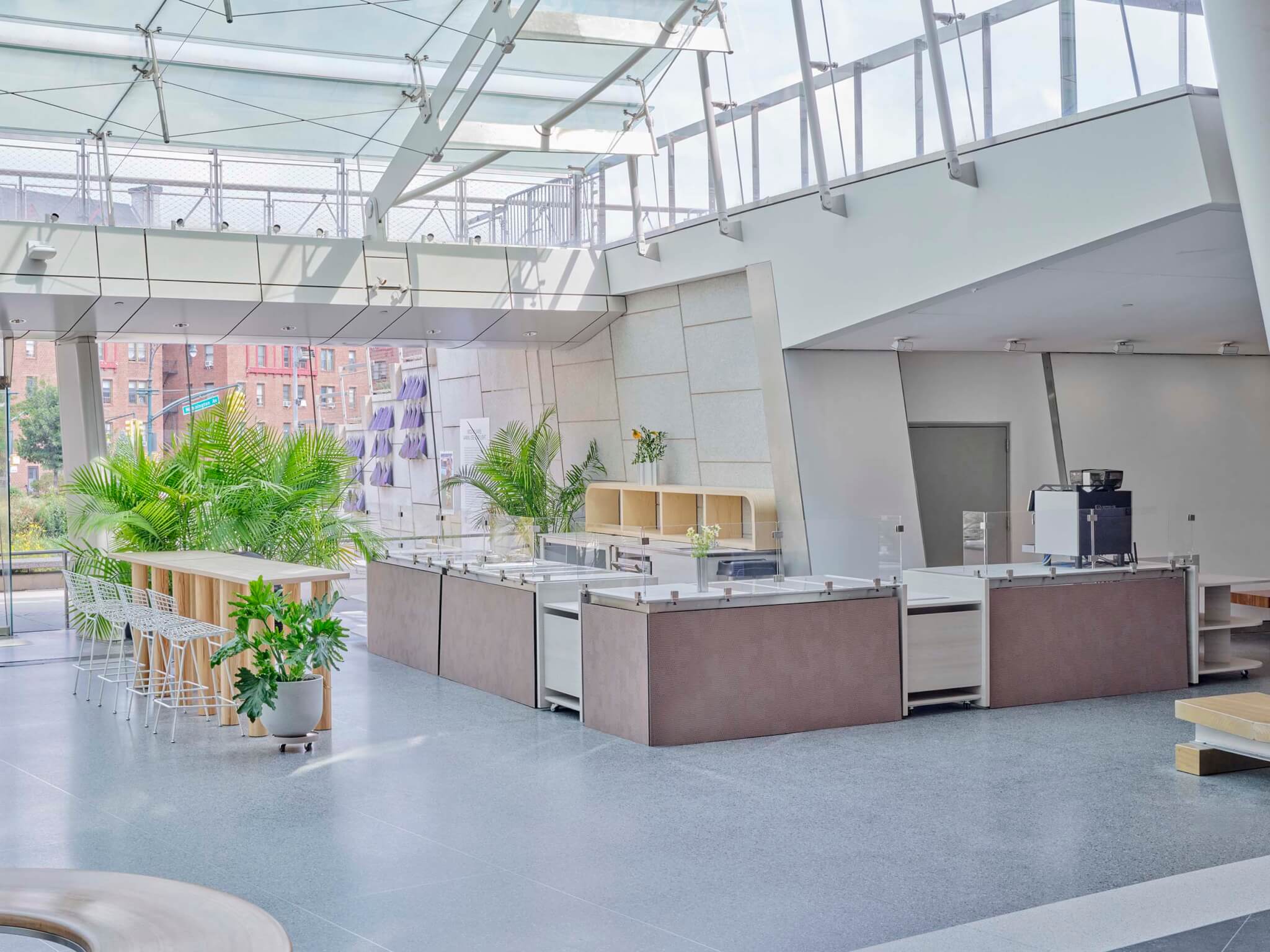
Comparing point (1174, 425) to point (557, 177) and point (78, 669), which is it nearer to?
point (557, 177)

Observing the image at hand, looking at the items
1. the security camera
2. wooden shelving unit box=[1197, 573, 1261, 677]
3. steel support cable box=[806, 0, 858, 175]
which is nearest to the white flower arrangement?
steel support cable box=[806, 0, 858, 175]

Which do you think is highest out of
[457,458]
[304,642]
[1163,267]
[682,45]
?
[682,45]

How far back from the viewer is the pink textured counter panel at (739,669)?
23.7 feet

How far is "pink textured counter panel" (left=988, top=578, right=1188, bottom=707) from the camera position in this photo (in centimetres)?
838

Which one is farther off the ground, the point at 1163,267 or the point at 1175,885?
the point at 1163,267

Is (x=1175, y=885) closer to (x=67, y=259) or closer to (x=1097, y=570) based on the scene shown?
(x=1097, y=570)

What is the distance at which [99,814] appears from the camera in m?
5.77

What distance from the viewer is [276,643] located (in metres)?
7.15

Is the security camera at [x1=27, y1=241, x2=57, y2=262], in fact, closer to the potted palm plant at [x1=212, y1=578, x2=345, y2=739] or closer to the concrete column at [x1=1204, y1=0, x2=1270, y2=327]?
the potted palm plant at [x1=212, y1=578, x2=345, y2=739]

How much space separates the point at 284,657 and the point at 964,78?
6080 mm

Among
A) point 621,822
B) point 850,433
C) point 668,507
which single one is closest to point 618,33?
point 850,433

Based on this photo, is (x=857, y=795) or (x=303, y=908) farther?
(x=857, y=795)

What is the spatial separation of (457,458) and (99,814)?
10704 mm

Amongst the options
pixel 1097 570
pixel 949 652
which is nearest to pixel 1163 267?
pixel 1097 570
